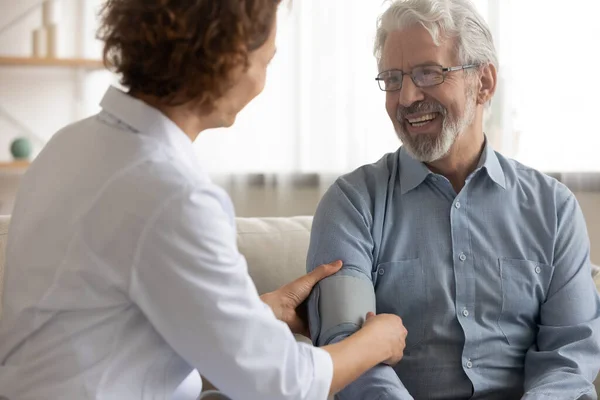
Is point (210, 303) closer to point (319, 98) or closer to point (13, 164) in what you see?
point (319, 98)

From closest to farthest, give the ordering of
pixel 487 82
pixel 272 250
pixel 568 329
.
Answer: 1. pixel 568 329
2. pixel 487 82
3. pixel 272 250

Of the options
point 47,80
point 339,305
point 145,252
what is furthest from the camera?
point 47,80

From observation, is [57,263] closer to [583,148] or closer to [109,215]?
[109,215]

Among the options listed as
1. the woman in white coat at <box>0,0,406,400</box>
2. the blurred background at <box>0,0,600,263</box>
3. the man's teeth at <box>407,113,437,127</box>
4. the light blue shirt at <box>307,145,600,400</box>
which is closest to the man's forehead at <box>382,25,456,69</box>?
the man's teeth at <box>407,113,437,127</box>

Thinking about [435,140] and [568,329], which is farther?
[435,140]

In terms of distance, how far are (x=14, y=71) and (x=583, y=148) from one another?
2.49 meters

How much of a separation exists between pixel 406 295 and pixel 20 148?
7.37 feet

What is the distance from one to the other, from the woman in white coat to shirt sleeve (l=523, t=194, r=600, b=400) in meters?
0.77

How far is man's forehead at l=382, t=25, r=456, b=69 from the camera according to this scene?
1883mm

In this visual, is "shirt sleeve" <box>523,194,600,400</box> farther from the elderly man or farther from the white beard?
the white beard

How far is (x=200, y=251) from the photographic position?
101 cm

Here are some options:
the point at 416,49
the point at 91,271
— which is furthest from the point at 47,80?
the point at 91,271

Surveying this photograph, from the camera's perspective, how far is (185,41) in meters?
1.06

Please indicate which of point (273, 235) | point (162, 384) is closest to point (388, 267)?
point (273, 235)
